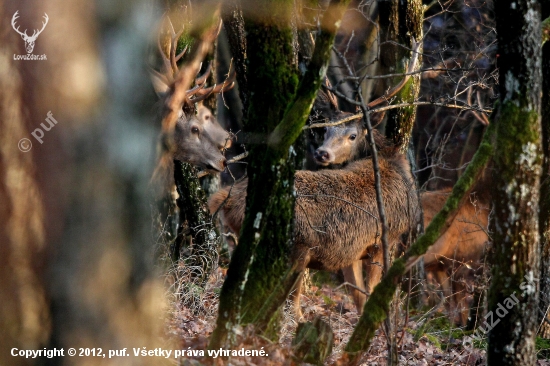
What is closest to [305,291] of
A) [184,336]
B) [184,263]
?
[184,263]

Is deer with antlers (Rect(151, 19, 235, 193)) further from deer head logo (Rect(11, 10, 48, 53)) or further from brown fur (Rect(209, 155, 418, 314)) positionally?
deer head logo (Rect(11, 10, 48, 53))

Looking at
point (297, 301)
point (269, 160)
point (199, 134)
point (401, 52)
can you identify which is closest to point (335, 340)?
point (297, 301)

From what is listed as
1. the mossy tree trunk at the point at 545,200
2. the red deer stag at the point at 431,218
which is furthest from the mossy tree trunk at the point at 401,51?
the mossy tree trunk at the point at 545,200

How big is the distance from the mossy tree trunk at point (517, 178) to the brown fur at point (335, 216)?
303 cm

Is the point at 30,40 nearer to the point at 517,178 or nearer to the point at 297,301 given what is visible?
the point at 517,178

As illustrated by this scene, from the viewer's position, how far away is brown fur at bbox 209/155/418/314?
25.9 feet

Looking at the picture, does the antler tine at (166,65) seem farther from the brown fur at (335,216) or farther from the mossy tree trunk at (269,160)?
the mossy tree trunk at (269,160)

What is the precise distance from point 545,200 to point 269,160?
9.65 feet

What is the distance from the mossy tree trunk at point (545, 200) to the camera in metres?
6.05

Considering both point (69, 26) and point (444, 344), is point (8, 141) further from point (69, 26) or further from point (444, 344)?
point (444, 344)

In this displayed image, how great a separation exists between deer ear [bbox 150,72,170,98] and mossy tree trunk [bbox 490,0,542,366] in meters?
4.47

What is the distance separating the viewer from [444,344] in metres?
7.26

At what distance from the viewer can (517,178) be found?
4.64 m

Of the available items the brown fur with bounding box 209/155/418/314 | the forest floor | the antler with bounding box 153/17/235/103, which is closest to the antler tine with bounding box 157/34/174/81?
the antler with bounding box 153/17/235/103
